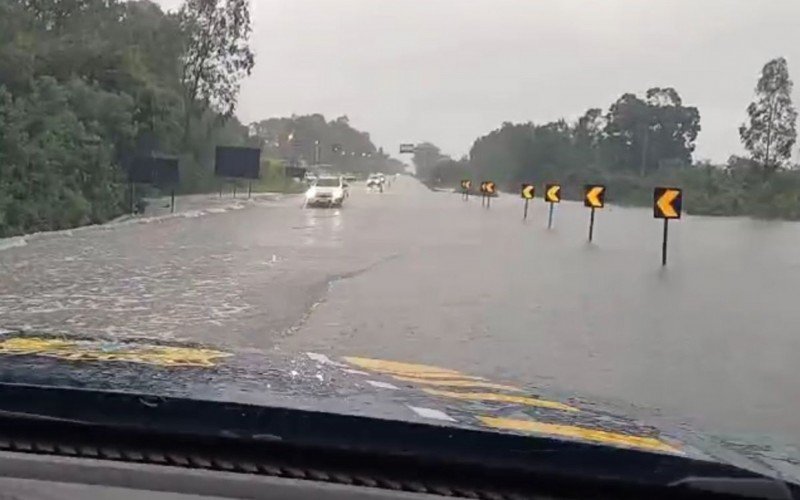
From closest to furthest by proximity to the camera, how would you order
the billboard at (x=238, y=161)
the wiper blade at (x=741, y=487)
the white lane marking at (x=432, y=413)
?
the wiper blade at (x=741, y=487)
the white lane marking at (x=432, y=413)
the billboard at (x=238, y=161)

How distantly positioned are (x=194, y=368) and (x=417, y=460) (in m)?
0.97

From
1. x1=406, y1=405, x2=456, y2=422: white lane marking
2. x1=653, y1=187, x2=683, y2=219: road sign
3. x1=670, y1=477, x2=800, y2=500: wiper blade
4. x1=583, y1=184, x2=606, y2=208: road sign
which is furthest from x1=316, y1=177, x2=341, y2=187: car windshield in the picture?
x1=670, y1=477, x2=800, y2=500: wiper blade

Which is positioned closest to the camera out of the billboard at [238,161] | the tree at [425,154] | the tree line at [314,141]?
the billboard at [238,161]

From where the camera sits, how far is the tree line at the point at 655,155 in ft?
194

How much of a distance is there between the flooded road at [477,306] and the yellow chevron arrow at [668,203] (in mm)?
1073

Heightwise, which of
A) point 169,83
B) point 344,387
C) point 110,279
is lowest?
point 110,279

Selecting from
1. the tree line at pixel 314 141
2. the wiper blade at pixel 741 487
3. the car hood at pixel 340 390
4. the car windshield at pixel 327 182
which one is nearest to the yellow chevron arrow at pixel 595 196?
the car hood at pixel 340 390

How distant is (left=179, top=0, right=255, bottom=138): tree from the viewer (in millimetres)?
58656

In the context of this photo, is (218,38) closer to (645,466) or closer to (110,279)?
(110,279)

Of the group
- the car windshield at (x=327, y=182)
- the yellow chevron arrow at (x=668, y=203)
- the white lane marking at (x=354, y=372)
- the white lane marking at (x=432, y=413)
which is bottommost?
the car windshield at (x=327, y=182)

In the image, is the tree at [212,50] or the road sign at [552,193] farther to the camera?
the tree at [212,50]

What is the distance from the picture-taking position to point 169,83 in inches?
2122

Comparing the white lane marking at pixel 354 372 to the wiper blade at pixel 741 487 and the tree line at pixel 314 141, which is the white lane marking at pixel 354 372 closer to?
the wiper blade at pixel 741 487

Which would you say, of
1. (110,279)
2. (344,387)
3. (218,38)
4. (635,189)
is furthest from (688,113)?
(344,387)
